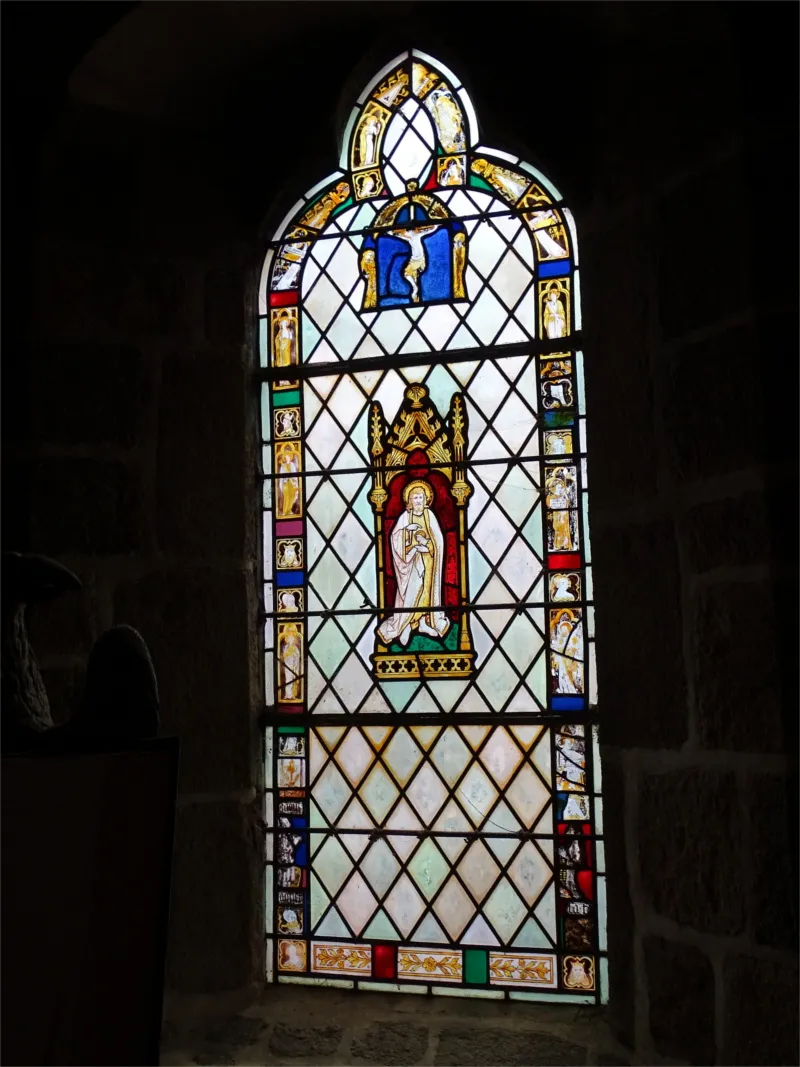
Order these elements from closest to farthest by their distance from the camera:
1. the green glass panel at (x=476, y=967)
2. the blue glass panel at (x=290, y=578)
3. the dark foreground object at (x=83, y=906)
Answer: the dark foreground object at (x=83, y=906) → the green glass panel at (x=476, y=967) → the blue glass panel at (x=290, y=578)

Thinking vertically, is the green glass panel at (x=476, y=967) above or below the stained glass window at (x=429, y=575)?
below

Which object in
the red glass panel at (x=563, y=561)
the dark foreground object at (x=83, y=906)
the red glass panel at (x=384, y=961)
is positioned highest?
the red glass panel at (x=563, y=561)

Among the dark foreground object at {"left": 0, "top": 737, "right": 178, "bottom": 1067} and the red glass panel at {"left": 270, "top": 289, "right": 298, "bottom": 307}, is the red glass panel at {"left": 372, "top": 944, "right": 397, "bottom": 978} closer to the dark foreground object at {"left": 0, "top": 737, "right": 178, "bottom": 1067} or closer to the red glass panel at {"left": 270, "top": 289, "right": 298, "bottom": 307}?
the dark foreground object at {"left": 0, "top": 737, "right": 178, "bottom": 1067}

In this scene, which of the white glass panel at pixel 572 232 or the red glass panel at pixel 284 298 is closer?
the white glass panel at pixel 572 232

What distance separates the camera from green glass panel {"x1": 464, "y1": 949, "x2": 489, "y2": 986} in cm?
220

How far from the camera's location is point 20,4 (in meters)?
2.27

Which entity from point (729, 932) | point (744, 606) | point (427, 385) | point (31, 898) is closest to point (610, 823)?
point (729, 932)

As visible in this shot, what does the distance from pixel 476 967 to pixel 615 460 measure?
40.3 inches

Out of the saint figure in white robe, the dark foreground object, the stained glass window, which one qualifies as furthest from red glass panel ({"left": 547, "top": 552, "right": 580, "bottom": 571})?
the dark foreground object

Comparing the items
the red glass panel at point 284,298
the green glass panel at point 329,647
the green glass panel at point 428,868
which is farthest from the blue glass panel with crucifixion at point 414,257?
the green glass panel at point 428,868

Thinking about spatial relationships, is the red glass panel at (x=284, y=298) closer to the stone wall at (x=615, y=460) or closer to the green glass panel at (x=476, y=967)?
the stone wall at (x=615, y=460)

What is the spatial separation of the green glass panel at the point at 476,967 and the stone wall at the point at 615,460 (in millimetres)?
285

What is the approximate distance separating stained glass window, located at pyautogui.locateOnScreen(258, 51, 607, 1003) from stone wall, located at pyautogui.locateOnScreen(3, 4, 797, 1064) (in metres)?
0.08

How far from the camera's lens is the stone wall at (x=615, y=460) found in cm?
191
